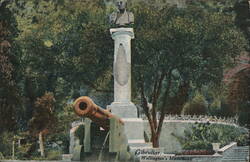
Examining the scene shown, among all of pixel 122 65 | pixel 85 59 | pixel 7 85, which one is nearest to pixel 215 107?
pixel 85 59

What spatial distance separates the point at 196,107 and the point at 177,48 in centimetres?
952

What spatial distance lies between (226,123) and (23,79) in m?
13.8

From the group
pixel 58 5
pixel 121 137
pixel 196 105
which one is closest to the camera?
pixel 121 137

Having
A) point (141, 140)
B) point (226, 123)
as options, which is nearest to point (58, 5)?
point (226, 123)

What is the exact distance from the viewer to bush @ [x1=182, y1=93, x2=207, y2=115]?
1320 inches

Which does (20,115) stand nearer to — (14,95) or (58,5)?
(14,95)

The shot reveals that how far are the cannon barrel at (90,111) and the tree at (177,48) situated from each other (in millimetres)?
14911

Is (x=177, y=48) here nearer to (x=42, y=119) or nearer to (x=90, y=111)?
(x=42, y=119)

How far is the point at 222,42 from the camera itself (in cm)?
2644

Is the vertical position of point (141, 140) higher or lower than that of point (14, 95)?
lower

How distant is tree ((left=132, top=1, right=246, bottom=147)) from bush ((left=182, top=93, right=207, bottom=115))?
609cm

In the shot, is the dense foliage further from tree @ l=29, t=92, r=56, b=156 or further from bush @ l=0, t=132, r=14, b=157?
bush @ l=0, t=132, r=14, b=157

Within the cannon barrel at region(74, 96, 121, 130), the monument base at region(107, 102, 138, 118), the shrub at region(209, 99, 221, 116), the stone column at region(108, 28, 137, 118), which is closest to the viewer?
the cannon barrel at region(74, 96, 121, 130)

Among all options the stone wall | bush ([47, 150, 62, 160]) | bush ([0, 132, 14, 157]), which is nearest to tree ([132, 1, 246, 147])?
the stone wall
